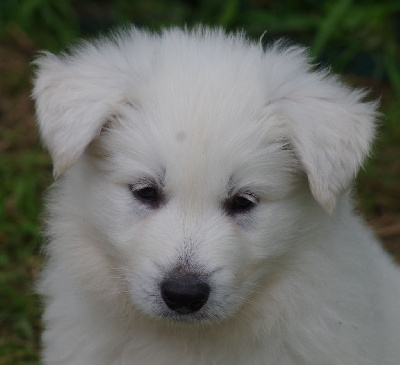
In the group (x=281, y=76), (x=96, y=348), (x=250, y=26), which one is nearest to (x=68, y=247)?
(x=96, y=348)

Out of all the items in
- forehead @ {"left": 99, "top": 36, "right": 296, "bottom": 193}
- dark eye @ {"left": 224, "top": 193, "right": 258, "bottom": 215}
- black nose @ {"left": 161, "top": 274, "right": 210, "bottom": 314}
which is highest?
forehead @ {"left": 99, "top": 36, "right": 296, "bottom": 193}

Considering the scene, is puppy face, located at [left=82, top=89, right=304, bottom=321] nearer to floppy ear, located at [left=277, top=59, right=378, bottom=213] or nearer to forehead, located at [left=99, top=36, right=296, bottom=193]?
forehead, located at [left=99, top=36, right=296, bottom=193]

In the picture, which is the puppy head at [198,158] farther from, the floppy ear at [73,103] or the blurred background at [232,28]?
the blurred background at [232,28]

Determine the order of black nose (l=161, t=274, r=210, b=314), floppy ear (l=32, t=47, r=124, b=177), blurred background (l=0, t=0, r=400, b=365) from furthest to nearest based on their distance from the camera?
blurred background (l=0, t=0, r=400, b=365) < floppy ear (l=32, t=47, r=124, b=177) < black nose (l=161, t=274, r=210, b=314)

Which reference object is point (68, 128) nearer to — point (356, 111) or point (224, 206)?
point (224, 206)

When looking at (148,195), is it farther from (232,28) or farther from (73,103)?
(232,28)

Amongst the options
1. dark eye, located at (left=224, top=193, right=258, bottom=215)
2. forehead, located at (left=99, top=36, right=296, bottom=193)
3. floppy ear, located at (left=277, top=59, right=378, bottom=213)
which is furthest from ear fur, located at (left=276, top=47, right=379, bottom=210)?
dark eye, located at (left=224, top=193, right=258, bottom=215)
